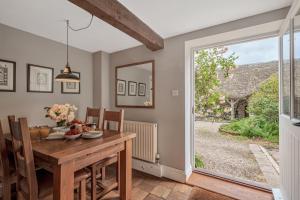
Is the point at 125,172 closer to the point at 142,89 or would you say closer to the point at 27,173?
the point at 27,173

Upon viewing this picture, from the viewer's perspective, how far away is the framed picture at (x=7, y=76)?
78.8 inches

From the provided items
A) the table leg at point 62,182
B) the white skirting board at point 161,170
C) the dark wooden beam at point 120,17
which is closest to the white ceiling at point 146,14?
the dark wooden beam at point 120,17

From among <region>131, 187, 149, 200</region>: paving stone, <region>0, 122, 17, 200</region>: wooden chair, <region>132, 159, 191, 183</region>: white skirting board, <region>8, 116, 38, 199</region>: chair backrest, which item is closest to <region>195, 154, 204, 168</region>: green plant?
<region>132, 159, 191, 183</region>: white skirting board

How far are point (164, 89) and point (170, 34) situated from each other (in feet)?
2.75

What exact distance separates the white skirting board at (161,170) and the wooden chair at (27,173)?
1.28 meters

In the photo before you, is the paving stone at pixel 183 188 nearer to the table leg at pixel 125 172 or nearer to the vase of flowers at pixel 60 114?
the table leg at pixel 125 172

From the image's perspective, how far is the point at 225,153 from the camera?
9.56 feet

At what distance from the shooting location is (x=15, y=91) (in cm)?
213

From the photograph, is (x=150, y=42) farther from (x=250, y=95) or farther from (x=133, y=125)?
(x=250, y=95)

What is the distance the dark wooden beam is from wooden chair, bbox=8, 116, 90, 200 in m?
1.11

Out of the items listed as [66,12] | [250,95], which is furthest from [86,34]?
[250,95]

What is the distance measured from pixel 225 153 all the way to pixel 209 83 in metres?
1.36

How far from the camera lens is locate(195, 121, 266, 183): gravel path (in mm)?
2387

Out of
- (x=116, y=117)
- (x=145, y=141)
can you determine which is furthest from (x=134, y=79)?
(x=145, y=141)
